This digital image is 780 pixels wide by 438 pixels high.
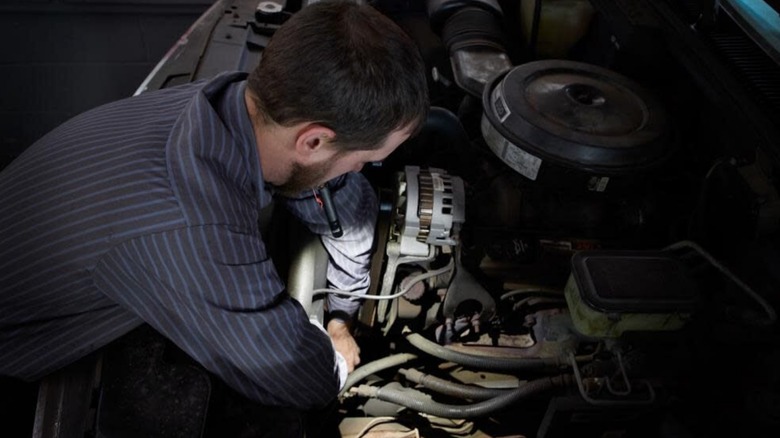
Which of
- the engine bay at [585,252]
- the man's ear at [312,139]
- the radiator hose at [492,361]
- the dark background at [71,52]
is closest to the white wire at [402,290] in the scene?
the engine bay at [585,252]

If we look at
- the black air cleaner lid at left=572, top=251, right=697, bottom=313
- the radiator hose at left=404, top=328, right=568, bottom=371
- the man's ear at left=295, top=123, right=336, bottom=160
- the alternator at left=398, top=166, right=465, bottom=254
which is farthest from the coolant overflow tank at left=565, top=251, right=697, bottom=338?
the man's ear at left=295, top=123, right=336, bottom=160

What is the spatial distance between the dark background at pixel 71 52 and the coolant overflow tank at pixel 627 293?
2.67m

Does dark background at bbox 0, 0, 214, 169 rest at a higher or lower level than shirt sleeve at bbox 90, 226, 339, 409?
lower

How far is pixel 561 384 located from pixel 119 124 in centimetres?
100

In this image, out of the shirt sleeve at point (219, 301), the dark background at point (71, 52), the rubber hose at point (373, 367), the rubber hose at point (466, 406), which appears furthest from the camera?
the dark background at point (71, 52)

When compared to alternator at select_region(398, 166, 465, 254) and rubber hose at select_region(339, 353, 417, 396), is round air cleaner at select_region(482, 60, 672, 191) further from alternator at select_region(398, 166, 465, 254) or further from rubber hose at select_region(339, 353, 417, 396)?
rubber hose at select_region(339, 353, 417, 396)

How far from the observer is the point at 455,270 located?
1.19 meters

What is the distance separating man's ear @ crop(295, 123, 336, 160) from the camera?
0.90 m

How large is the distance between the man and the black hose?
10.9 inches

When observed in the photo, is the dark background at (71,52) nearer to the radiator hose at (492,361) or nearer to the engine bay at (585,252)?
the engine bay at (585,252)

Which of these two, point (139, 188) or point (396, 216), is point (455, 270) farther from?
point (139, 188)

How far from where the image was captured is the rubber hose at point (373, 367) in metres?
1.19

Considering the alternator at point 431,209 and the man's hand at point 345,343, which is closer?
the alternator at point 431,209

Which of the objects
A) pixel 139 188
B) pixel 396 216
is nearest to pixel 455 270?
pixel 396 216
